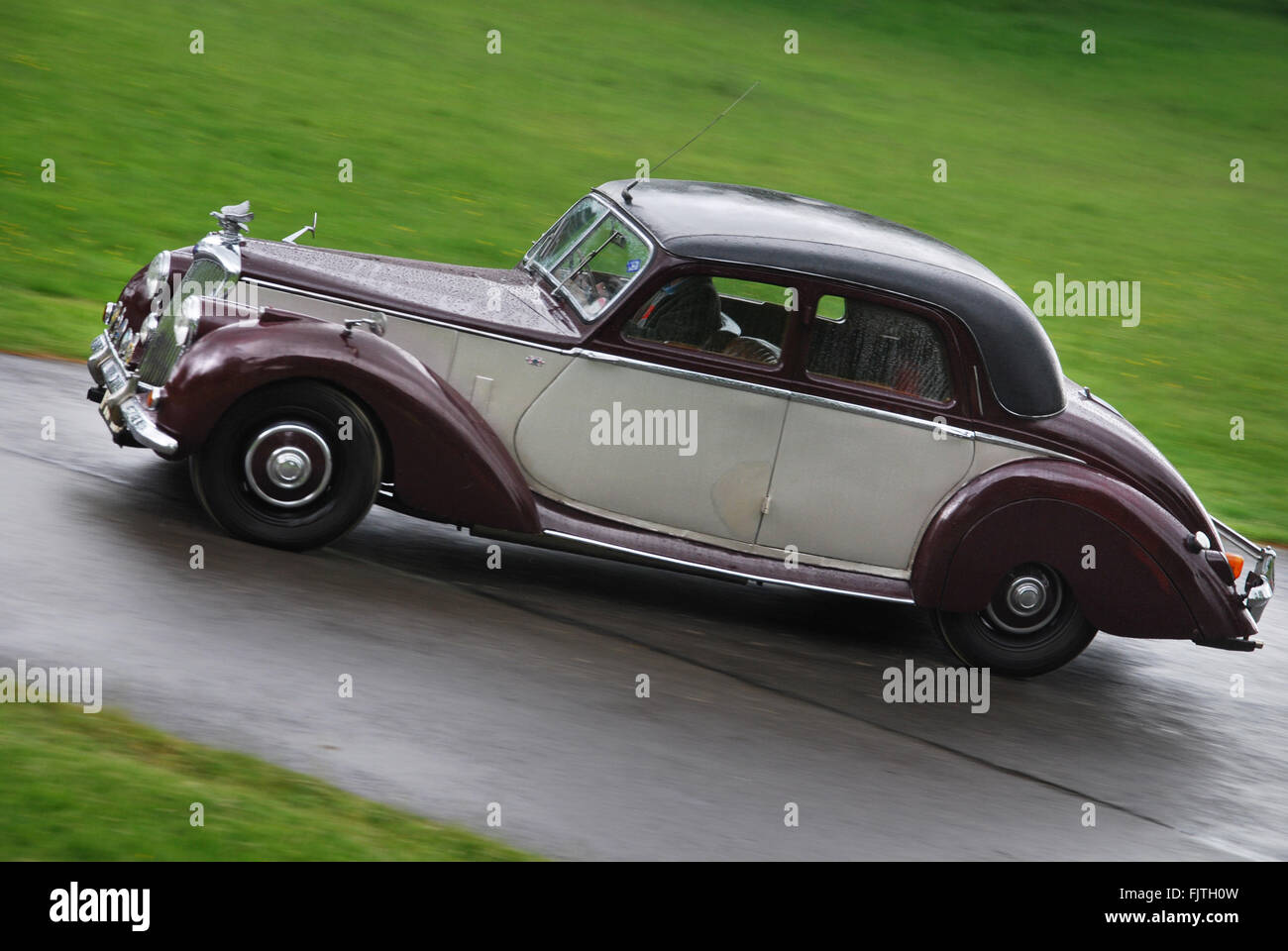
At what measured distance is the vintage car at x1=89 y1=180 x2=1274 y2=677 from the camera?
6453 millimetres

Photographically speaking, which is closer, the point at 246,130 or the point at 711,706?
the point at 711,706

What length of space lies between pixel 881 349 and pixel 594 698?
7.14 feet

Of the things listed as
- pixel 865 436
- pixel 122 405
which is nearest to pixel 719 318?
pixel 865 436

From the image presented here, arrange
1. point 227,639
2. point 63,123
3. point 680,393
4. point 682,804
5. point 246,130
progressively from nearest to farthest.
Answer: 1. point 682,804
2. point 227,639
3. point 680,393
4. point 63,123
5. point 246,130

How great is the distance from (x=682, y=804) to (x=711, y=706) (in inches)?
33.1

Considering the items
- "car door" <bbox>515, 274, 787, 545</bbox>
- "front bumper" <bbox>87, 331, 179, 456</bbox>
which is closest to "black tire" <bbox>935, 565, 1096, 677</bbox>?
"car door" <bbox>515, 274, 787, 545</bbox>

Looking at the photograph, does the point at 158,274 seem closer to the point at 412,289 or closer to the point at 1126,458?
the point at 412,289

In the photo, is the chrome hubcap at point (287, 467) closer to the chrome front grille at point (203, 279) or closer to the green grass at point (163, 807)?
the chrome front grille at point (203, 279)

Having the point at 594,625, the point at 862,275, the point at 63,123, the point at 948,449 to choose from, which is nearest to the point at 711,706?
the point at 594,625

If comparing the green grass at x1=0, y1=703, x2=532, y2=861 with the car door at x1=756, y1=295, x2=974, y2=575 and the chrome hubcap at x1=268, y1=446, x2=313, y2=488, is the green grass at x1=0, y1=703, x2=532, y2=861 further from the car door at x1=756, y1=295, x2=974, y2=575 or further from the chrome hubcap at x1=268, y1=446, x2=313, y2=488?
the car door at x1=756, y1=295, x2=974, y2=575

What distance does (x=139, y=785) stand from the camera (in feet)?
15.2

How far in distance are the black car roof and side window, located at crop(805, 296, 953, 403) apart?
0.43ft

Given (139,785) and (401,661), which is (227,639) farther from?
(139,785)

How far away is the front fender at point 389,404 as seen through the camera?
6.23 meters
